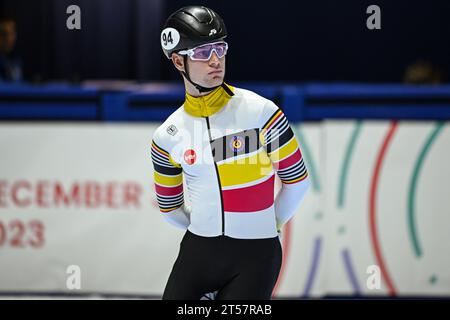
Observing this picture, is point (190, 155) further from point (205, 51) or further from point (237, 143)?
point (205, 51)

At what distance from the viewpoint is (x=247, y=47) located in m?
5.59

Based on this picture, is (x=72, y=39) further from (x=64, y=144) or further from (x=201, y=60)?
(x=201, y=60)

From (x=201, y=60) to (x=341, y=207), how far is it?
3354 mm

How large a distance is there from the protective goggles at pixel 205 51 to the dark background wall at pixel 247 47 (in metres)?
1.90

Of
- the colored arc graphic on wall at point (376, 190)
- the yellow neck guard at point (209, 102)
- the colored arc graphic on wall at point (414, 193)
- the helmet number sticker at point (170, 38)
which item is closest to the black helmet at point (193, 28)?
the helmet number sticker at point (170, 38)

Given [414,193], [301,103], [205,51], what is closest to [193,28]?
[205,51]

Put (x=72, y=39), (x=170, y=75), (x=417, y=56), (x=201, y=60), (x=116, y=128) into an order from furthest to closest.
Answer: (x=417, y=56) → (x=72, y=39) → (x=170, y=75) → (x=116, y=128) → (x=201, y=60)

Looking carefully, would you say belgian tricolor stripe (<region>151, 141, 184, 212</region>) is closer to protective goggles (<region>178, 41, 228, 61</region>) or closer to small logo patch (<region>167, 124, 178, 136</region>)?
small logo patch (<region>167, 124, 178, 136</region>)

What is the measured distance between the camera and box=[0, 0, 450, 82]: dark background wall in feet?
21.5

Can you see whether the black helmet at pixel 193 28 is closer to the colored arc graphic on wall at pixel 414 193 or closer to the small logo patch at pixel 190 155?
the small logo patch at pixel 190 155

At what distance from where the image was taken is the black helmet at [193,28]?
10.6 feet

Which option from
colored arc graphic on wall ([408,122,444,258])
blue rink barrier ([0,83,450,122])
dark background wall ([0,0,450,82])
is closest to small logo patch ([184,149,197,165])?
dark background wall ([0,0,450,82])

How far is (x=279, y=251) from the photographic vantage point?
11.3 ft
